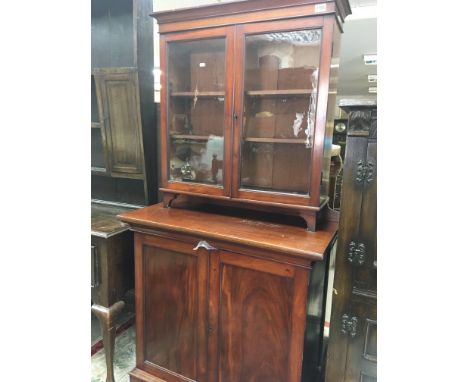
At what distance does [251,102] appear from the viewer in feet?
4.42

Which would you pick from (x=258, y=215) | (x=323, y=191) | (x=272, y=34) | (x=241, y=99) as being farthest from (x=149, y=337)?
(x=272, y=34)

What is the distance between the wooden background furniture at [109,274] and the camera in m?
1.49

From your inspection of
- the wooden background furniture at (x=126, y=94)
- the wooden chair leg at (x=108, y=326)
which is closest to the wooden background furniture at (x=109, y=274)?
the wooden chair leg at (x=108, y=326)

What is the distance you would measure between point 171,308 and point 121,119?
3.50 feet

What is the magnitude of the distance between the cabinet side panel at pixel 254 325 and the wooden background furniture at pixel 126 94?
2.80 feet

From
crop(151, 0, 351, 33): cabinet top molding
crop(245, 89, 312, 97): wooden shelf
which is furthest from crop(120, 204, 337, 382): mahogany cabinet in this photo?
crop(151, 0, 351, 33): cabinet top molding

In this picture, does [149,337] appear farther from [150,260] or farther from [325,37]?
[325,37]

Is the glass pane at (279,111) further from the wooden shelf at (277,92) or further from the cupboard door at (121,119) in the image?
the cupboard door at (121,119)

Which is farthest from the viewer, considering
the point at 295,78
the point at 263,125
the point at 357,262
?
the point at 263,125

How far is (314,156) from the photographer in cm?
121

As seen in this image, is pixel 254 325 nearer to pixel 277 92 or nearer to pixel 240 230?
pixel 240 230

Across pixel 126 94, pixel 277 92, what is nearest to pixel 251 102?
pixel 277 92

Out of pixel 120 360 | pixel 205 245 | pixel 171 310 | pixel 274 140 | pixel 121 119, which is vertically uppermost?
pixel 121 119
